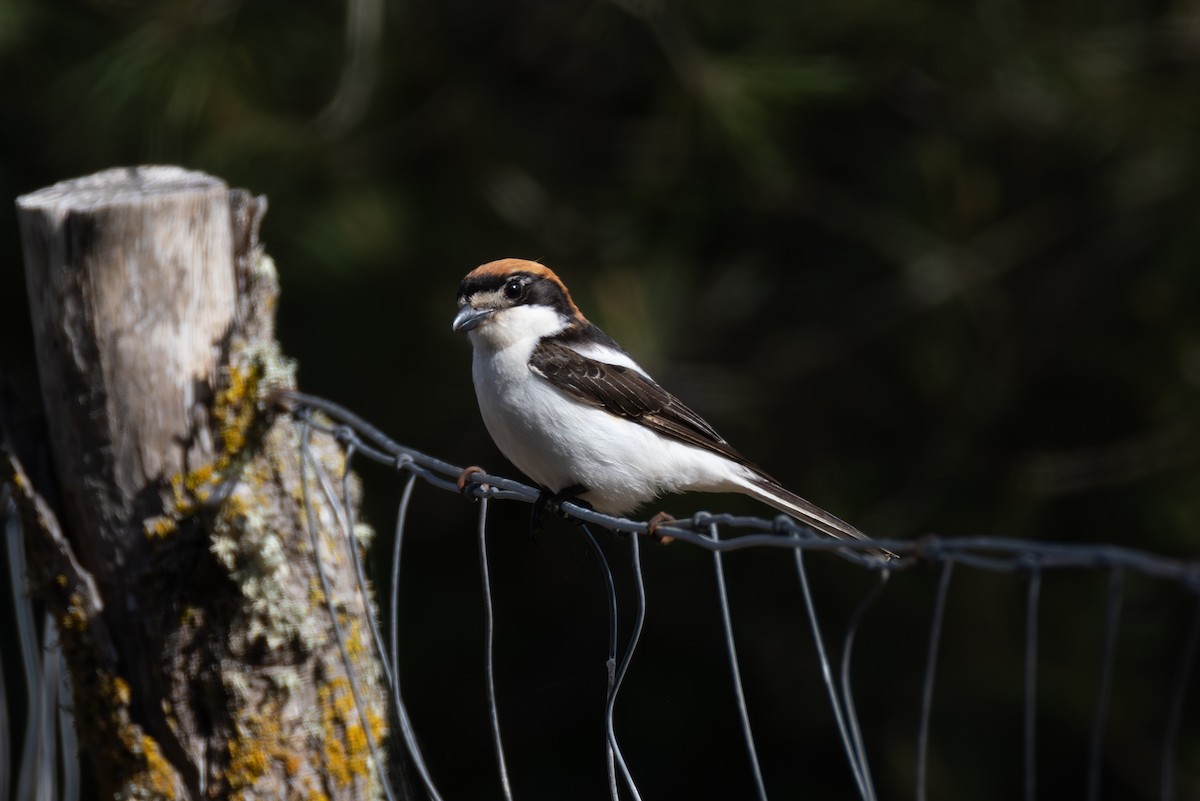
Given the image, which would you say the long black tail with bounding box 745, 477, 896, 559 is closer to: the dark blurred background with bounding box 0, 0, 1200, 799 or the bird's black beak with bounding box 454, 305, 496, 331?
the bird's black beak with bounding box 454, 305, 496, 331

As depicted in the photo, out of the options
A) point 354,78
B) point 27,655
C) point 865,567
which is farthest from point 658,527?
point 354,78

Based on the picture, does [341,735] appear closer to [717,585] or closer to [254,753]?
[254,753]

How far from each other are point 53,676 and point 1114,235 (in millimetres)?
4114

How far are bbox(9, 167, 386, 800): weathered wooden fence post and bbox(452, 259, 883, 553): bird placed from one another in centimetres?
49

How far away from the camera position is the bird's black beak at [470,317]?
2.87 metres


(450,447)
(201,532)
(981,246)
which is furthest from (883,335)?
(201,532)

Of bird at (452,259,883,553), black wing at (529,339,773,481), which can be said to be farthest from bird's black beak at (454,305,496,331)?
black wing at (529,339,773,481)

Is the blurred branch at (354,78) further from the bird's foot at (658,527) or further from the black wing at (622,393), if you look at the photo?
the bird's foot at (658,527)

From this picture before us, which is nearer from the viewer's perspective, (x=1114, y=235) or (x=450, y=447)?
(x=1114, y=235)

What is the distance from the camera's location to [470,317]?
289cm

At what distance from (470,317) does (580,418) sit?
40cm

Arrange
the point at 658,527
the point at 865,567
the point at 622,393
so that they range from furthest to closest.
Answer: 1. the point at 622,393
2. the point at 658,527
3. the point at 865,567

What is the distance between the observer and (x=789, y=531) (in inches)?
63.8

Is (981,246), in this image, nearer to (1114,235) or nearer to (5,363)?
(1114,235)
